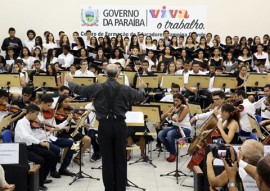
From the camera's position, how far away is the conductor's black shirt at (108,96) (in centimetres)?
578

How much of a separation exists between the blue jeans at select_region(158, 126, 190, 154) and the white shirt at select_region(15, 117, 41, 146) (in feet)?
8.20

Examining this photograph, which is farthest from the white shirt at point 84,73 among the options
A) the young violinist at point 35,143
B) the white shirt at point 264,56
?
the white shirt at point 264,56

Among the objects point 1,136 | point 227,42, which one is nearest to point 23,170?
point 1,136

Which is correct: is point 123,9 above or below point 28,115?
above

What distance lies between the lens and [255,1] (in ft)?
55.1

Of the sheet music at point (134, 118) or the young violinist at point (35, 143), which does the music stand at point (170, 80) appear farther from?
the young violinist at point (35, 143)

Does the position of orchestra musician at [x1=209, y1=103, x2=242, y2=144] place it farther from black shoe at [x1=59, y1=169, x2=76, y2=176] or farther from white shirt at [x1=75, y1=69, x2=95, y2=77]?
white shirt at [x1=75, y1=69, x2=95, y2=77]

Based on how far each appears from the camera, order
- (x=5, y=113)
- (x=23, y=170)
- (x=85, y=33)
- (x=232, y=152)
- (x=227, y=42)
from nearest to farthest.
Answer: (x=232, y=152) < (x=23, y=170) < (x=5, y=113) < (x=227, y=42) < (x=85, y=33)

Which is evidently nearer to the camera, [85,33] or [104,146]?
[104,146]

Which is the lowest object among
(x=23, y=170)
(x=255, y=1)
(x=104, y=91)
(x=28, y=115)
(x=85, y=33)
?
(x=23, y=170)

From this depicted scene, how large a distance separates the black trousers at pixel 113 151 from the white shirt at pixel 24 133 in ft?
5.05

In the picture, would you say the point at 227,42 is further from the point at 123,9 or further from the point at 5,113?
the point at 5,113

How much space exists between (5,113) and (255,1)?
11.2m

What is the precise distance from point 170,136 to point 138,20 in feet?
27.1
